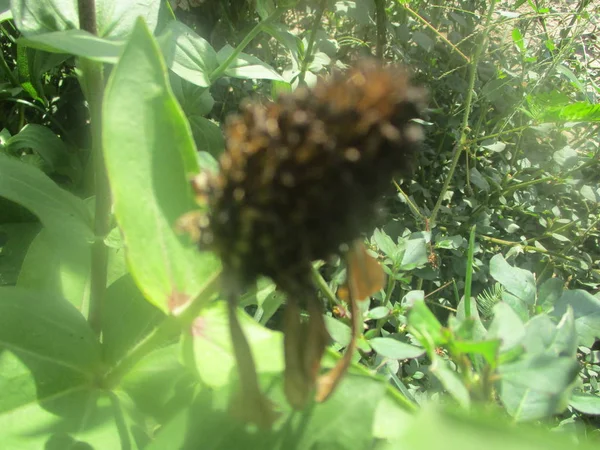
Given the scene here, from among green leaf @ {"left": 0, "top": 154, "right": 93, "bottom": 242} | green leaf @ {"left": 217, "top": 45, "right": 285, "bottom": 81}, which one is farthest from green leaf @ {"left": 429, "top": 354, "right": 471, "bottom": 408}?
green leaf @ {"left": 217, "top": 45, "right": 285, "bottom": 81}

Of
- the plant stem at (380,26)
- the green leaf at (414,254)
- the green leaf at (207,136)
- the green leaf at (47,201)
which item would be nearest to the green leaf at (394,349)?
the green leaf at (414,254)

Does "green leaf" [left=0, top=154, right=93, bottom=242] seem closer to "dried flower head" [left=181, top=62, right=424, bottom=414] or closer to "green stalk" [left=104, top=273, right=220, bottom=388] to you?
"green stalk" [left=104, top=273, right=220, bottom=388]

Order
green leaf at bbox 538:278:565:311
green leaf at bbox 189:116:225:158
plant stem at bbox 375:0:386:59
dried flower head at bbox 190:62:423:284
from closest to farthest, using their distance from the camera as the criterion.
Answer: dried flower head at bbox 190:62:423:284 < green leaf at bbox 538:278:565:311 < green leaf at bbox 189:116:225:158 < plant stem at bbox 375:0:386:59

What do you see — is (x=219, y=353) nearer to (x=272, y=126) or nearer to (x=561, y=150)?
(x=272, y=126)

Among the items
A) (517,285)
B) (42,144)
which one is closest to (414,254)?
(517,285)

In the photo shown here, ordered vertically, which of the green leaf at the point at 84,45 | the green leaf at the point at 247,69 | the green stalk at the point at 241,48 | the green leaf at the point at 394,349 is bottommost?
the green leaf at the point at 394,349

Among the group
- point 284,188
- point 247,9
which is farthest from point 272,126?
point 247,9

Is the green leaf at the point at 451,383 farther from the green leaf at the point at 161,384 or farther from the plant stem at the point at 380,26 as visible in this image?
the plant stem at the point at 380,26

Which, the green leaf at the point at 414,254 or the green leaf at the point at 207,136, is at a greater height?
the green leaf at the point at 207,136
